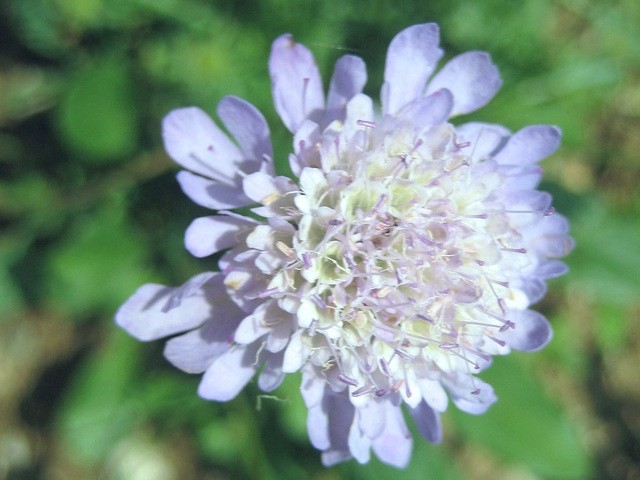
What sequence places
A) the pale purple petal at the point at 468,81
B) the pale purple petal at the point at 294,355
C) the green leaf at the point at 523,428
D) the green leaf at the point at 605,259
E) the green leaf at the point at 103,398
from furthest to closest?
the green leaf at the point at 103,398, the green leaf at the point at 605,259, the green leaf at the point at 523,428, the pale purple petal at the point at 468,81, the pale purple petal at the point at 294,355

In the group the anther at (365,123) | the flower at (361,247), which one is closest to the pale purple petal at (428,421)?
the flower at (361,247)

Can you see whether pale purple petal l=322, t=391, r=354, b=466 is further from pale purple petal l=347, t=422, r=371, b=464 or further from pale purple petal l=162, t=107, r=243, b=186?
pale purple petal l=162, t=107, r=243, b=186

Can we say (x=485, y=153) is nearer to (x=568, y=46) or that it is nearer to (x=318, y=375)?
(x=318, y=375)

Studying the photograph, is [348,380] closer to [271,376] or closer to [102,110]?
[271,376]

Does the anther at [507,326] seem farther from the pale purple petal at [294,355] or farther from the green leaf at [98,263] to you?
the green leaf at [98,263]

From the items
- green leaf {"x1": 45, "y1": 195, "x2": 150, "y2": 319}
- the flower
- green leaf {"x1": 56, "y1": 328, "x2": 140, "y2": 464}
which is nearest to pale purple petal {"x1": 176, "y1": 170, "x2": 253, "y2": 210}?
the flower

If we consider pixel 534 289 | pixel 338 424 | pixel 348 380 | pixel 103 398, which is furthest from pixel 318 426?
pixel 103 398
